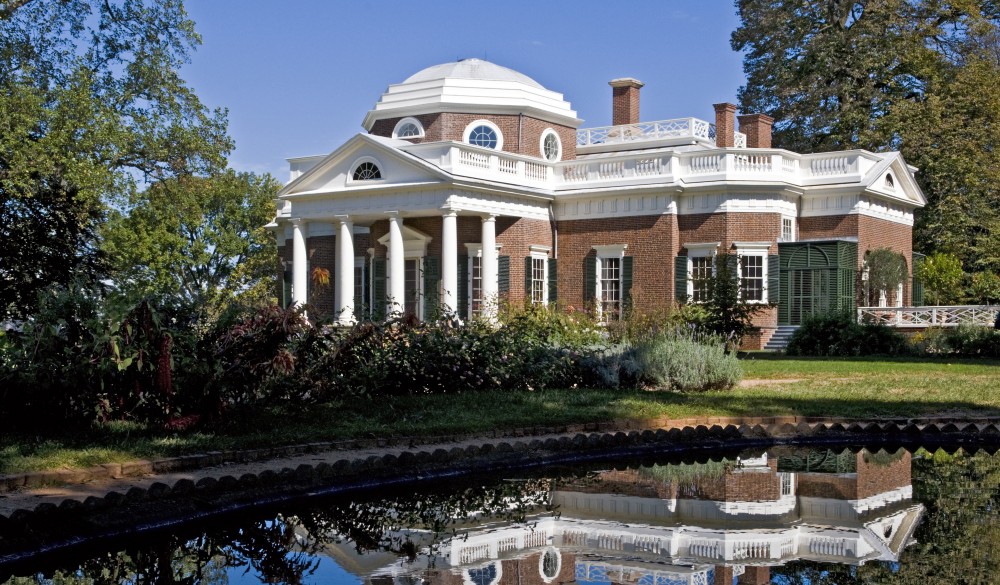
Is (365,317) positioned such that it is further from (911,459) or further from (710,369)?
(911,459)

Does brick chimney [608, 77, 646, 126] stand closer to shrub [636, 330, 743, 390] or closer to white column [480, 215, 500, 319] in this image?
white column [480, 215, 500, 319]

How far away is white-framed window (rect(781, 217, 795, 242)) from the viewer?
3068cm

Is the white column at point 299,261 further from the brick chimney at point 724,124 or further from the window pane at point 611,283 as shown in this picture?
the brick chimney at point 724,124

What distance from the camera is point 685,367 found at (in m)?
16.4

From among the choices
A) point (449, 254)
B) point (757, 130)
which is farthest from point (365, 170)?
point (757, 130)

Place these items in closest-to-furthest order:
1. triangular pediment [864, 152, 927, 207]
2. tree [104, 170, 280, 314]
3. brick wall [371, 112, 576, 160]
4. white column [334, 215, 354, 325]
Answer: triangular pediment [864, 152, 927, 207], white column [334, 215, 354, 325], brick wall [371, 112, 576, 160], tree [104, 170, 280, 314]

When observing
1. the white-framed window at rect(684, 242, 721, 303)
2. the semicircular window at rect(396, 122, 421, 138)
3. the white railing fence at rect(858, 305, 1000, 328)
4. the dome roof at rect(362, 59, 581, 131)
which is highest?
the dome roof at rect(362, 59, 581, 131)

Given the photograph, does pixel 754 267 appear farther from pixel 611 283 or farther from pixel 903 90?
pixel 903 90

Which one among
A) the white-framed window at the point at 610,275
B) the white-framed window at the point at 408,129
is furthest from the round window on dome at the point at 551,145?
the white-framed window at the point at 610,275

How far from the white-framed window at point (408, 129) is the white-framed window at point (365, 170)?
3.05 meters

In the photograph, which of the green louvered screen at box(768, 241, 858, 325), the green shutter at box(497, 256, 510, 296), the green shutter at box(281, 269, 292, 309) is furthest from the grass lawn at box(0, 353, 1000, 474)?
the green shutter at box(281, 269, 292, 309)

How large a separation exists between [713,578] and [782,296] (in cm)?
2458

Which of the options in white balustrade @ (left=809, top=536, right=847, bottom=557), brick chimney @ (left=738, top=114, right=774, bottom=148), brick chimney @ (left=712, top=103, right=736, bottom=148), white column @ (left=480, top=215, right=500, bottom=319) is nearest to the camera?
white balustrade @ (left=809, top=536, right=847, bottom=557)

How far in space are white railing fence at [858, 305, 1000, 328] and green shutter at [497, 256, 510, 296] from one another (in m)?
9.83
